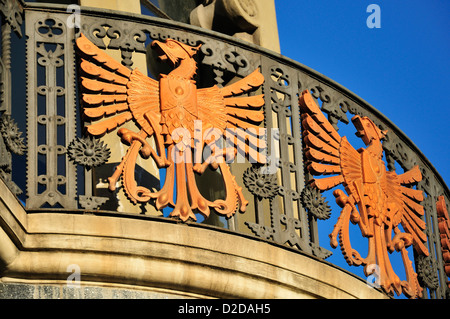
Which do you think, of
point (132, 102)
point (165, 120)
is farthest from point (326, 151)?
point (132, 102)

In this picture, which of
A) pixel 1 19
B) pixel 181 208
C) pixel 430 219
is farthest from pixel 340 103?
pixel 1 19

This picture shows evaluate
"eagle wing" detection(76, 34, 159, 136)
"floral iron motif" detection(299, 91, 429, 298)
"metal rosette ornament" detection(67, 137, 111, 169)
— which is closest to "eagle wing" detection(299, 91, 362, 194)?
"floral iron motif" detection(299, 91, 429, 298)

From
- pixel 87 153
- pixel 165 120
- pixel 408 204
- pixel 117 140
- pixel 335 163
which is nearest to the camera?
pixel 87 153

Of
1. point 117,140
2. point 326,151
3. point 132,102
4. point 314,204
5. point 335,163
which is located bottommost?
point 314,204

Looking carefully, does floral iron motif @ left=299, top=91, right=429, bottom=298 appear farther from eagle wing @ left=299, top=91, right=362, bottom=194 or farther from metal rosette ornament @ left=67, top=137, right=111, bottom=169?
metal rosette ornament @ left=67, top=137, right=111, bottom=169

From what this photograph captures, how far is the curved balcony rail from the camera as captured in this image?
36.1ft

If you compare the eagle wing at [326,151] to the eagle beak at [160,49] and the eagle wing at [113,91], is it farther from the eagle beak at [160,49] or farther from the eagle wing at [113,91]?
the eagle wing at [113,91]

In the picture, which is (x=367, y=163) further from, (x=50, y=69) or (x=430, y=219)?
(x=50, y=69)

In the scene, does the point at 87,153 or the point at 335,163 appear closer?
the point at 87,153

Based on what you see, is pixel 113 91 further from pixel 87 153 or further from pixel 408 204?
pixel 408 204

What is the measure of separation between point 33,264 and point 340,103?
148 inches

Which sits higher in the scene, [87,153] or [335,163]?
[335,163]

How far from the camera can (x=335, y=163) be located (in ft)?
41.3

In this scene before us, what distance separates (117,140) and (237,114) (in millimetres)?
2134
